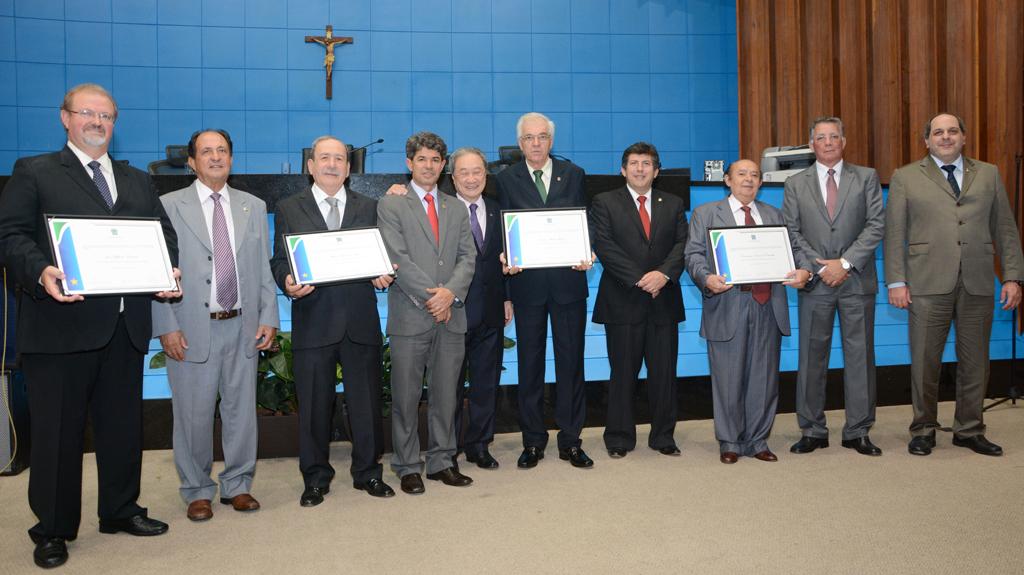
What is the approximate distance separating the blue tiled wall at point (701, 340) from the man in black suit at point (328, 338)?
1309mm

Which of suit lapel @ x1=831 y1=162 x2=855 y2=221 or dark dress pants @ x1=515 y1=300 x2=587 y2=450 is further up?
suit lapel @ x1=831 y1=162 x2=855 y2=221

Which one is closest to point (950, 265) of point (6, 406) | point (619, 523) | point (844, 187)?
point (844, 187)

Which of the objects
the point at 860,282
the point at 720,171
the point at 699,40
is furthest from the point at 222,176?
the point at 699,40

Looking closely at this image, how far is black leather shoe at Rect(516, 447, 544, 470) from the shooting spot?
3.76m

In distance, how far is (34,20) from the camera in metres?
7.64

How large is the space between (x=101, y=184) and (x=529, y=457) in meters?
2.18

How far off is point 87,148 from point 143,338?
26.9 inches

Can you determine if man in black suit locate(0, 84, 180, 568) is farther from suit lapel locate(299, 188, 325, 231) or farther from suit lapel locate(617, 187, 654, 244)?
suit lapel locate(617, 187, 654, 244)

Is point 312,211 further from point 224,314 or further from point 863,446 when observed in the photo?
point 863,446

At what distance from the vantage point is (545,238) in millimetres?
3637

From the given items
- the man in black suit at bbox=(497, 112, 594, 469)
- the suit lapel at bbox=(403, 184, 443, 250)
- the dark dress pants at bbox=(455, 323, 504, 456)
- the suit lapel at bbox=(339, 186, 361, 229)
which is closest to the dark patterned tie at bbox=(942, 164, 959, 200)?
the man in black suit at bbox=(497, 112, 594, 469)

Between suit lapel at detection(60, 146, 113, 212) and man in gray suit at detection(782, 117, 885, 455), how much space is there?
3105 millimetres

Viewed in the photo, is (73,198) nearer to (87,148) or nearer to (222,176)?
(87,148)

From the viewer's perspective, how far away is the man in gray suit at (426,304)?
11.1 feet
